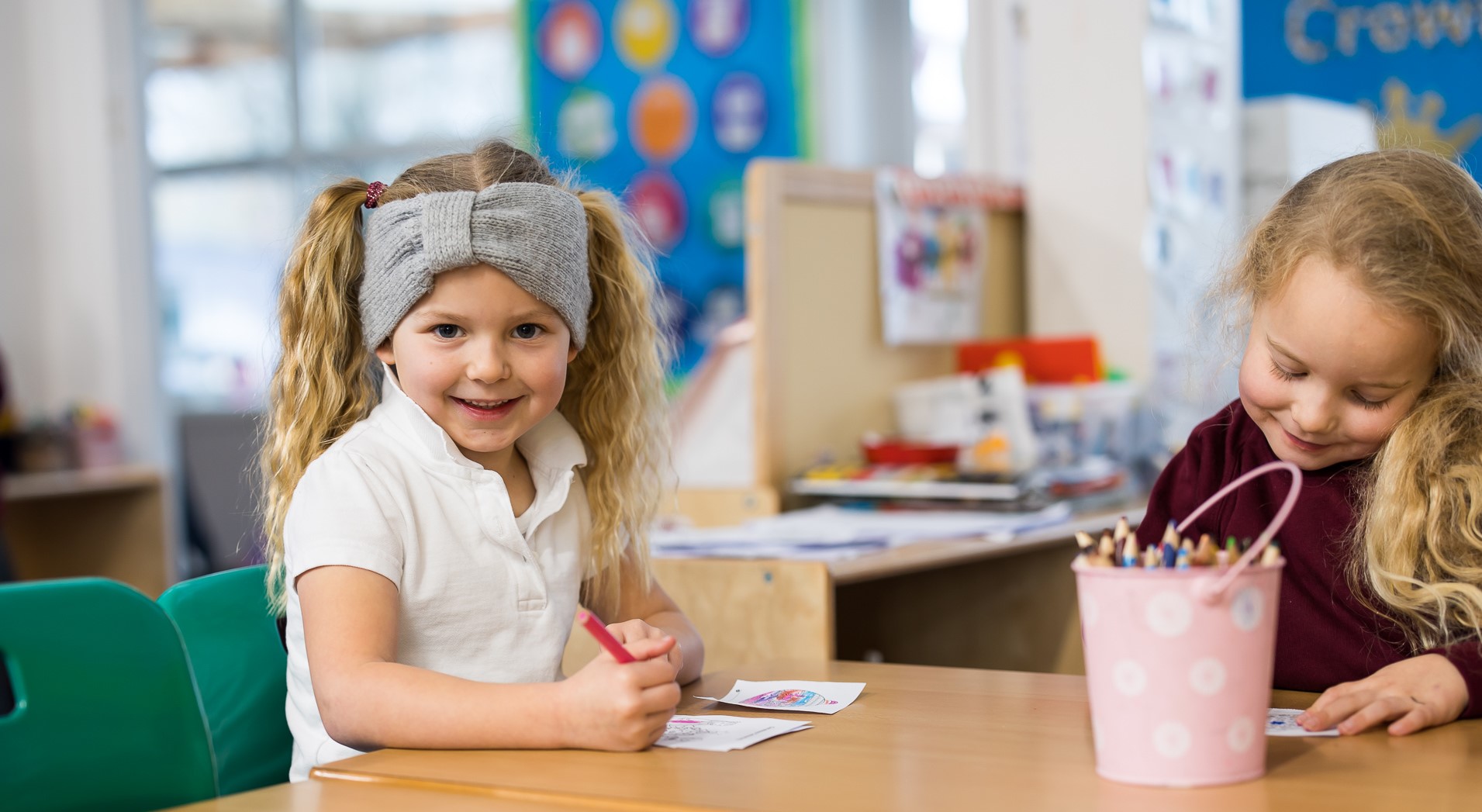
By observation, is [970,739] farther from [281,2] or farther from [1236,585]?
[281,2]

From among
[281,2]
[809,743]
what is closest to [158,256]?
[281,2]

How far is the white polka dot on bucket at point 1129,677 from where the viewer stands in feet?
Result: 2.67

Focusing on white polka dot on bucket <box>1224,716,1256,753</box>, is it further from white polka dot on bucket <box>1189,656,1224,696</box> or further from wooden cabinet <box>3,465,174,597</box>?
wooden cabinet <box>3,465,174,597</box>

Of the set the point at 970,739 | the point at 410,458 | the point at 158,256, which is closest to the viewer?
the point at 970,739

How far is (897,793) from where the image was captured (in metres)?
0.85

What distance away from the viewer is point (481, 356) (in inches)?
46.6

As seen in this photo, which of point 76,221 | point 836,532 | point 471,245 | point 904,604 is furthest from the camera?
point 76,221

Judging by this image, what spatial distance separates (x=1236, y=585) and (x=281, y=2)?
5271 millimetres

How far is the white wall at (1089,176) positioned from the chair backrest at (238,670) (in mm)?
1919

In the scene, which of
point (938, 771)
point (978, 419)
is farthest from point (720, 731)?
point (978, 419)

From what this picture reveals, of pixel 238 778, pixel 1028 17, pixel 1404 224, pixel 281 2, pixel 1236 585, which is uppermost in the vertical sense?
pixel 281 2

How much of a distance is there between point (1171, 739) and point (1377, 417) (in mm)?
423

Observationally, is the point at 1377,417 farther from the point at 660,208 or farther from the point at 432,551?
the point at 660,208

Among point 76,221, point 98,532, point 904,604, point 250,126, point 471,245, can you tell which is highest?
point 250,126
